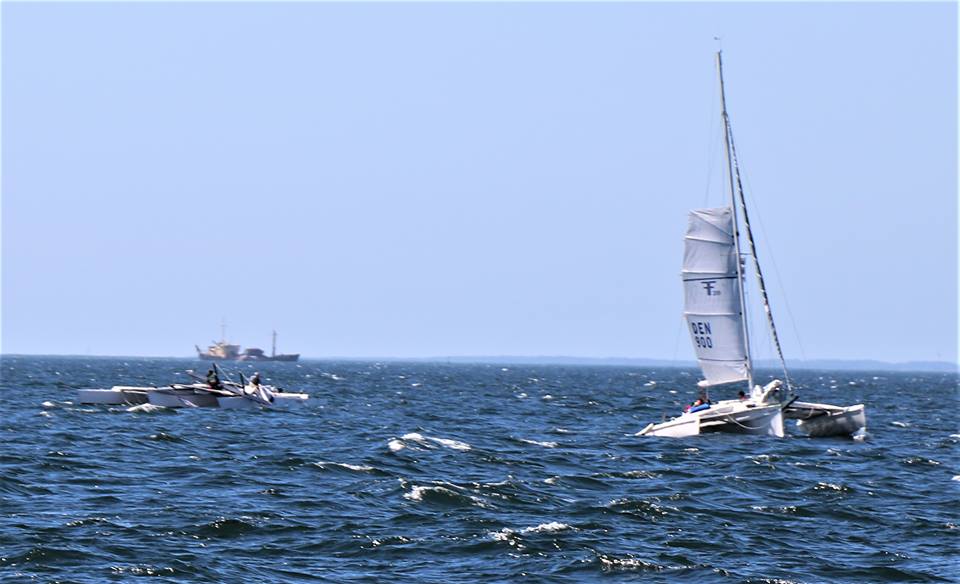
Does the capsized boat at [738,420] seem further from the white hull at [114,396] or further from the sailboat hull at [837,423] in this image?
the white hull at [114,396]

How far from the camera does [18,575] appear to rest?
843 inches

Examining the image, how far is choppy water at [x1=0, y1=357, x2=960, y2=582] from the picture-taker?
23219mm

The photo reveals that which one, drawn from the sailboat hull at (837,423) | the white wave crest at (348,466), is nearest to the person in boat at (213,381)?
the sailboat hull at (837,423)

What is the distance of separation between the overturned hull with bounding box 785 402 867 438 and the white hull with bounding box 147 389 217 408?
28.2 meters

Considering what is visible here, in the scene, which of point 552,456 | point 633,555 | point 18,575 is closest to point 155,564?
point 18,575

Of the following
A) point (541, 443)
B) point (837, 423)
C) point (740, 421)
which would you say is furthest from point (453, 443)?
point (837, 423)

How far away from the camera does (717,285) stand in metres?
54.4

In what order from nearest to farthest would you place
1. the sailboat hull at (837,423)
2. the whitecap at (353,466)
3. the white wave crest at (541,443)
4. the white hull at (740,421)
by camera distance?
the whitecap at (353,466)
the white wave crest at (541,443)
the white hull at (740,421)
the sailboat hull at (837,423)

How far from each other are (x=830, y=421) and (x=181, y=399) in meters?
30.9

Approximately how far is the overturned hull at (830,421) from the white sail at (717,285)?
297 centimetres

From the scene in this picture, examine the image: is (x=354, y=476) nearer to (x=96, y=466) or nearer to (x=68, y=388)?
(x=96, y=466)

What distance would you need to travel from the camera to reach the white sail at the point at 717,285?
5428 centimetres

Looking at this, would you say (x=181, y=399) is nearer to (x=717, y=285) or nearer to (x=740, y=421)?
(x=717, y=285)

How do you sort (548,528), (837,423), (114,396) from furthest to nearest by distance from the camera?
(114,396)
(837,423)
(548,528)
